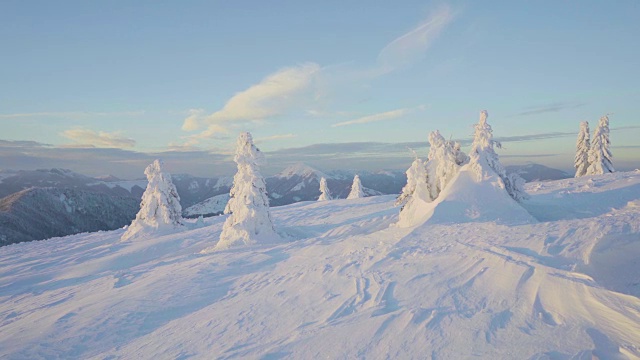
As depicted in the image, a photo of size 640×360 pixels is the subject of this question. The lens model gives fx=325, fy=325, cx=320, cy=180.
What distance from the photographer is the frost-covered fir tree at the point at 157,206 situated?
30.6 meters

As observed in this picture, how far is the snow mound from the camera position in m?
15.8

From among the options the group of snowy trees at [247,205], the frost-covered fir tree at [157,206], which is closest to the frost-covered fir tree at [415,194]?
the group of snowy trees at [247,205]

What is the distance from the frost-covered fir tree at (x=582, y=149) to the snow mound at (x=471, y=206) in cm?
3579

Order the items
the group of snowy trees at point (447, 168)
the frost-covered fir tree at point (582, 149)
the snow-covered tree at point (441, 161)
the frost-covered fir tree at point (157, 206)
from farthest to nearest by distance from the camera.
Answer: the frost-covered fir tree at point (582, 149), the frost-covered fir tree at point (157, 206), the snow-covered tree at point (441, 161), the group of snowy trees at point (447, 168)

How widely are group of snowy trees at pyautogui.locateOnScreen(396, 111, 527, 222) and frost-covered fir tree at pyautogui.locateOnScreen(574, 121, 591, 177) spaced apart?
3289 cm

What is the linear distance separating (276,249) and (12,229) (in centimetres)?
11614

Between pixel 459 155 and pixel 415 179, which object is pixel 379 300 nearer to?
pixel 415 179

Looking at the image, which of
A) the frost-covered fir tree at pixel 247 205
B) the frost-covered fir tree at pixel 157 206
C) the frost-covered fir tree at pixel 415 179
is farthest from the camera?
the frost-covered fir tree at pixel 157 206

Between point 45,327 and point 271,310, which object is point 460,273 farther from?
point 45,327

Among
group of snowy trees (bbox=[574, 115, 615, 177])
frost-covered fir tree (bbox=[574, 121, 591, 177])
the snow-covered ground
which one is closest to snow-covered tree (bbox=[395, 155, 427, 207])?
the snow-covered ground

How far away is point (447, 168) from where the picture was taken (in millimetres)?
20000

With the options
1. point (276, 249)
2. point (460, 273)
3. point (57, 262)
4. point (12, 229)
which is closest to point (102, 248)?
point (57, 262)

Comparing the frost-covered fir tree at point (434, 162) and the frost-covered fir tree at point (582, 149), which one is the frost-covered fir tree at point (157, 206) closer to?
the frost-covered fir tree at point (434, 162)

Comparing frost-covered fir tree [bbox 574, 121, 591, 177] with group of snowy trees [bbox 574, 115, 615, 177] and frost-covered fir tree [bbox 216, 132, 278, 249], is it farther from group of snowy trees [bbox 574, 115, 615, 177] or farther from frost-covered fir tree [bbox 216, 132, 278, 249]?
frost-covered fir tree [bbox 216, 132, 278, 249]
